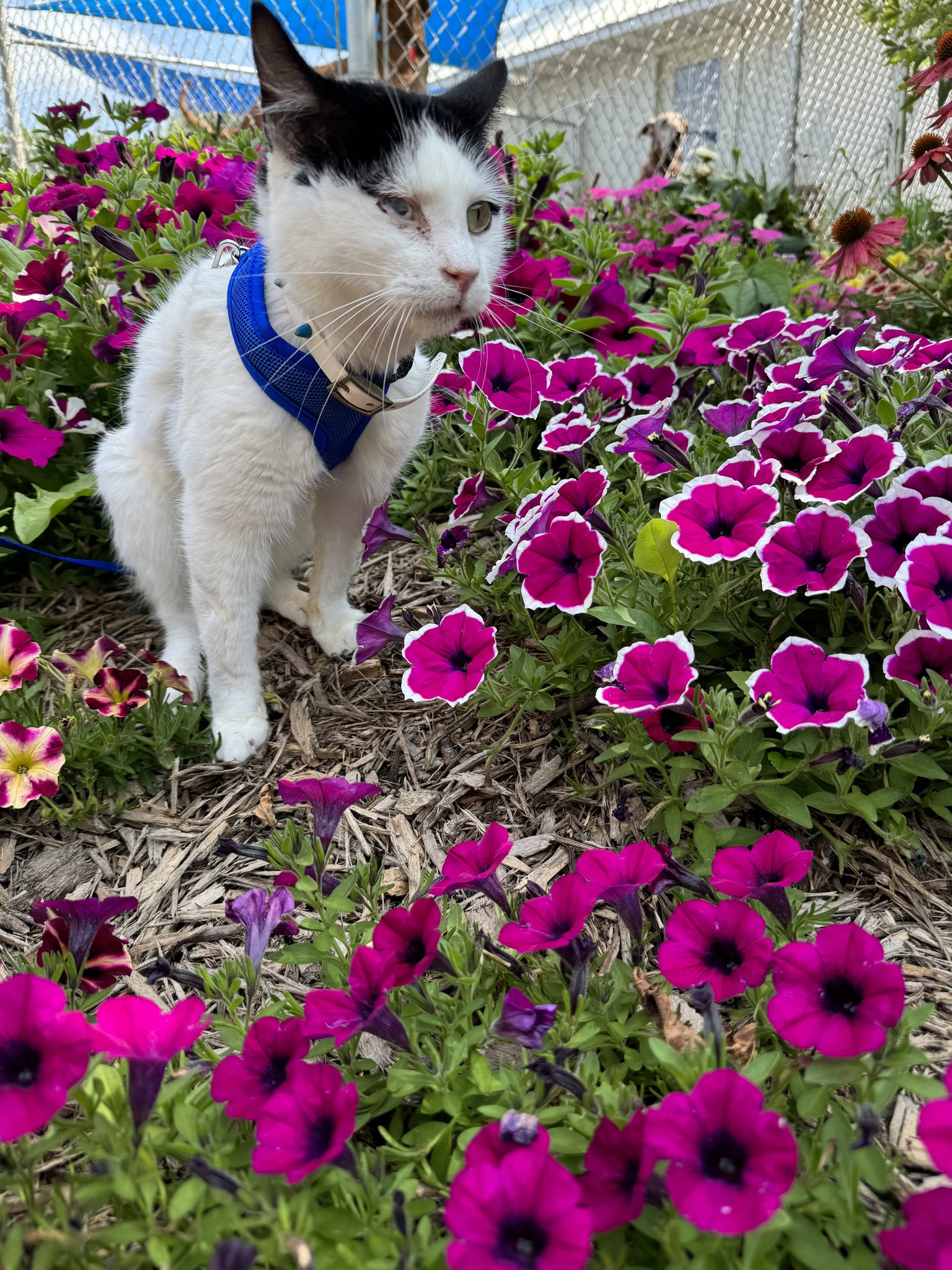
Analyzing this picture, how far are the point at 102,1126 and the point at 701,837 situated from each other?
94cm

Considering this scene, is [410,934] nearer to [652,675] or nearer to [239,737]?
[652,675]

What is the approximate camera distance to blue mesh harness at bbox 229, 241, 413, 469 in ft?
5.82

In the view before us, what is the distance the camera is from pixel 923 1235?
71 centimetres

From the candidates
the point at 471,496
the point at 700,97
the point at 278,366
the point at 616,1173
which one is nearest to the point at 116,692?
the point at 278,366

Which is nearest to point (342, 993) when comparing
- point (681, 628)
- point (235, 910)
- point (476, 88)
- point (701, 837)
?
point (235, 910)

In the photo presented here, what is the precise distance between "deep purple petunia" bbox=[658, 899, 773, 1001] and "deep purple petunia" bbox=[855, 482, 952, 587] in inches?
25.9

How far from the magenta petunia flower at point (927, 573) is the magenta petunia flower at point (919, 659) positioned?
0.06 metres

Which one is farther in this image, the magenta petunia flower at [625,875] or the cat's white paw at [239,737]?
the cat's white paw at [239,737]

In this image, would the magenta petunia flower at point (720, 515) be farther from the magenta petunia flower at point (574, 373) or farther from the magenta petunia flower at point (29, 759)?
the magenta petunia flower at point (29, 759)

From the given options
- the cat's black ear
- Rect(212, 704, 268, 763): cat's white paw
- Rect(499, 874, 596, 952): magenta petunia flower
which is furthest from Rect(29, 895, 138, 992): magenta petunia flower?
the cat's black ear

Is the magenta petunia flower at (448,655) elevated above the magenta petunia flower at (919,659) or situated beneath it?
situated beneath

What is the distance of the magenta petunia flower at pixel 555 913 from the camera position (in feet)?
3.58

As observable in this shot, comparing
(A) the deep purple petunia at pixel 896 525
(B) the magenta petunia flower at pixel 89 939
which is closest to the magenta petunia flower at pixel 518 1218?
(B) the magenta petunia flower at pixel 89 939

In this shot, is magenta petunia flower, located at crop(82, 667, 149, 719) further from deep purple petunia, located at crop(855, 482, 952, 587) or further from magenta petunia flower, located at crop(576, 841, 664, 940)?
deep purple petunia, located at crop(855, 482, 952, 587)
